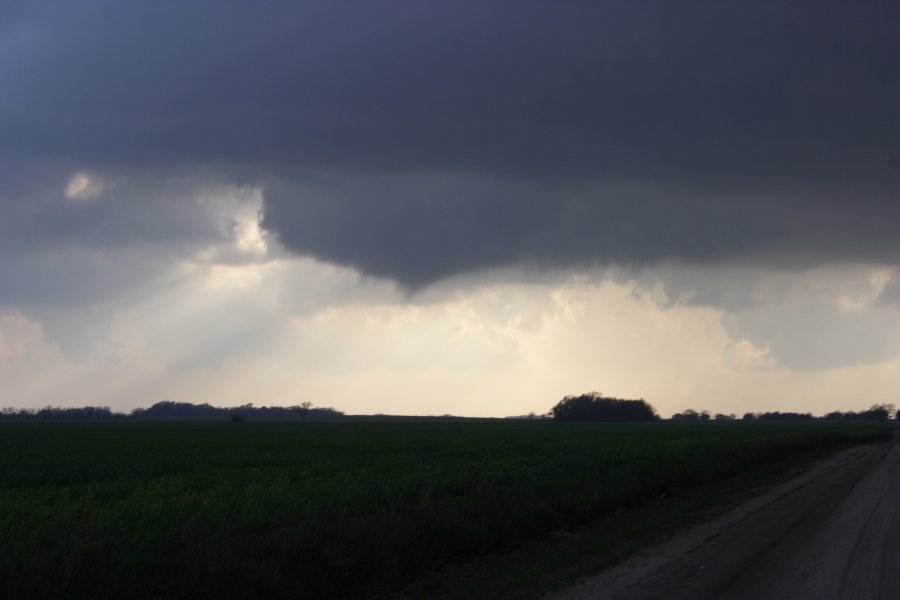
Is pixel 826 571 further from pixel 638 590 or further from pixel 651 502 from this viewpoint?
pixel 651 502

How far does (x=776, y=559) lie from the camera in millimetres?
14375

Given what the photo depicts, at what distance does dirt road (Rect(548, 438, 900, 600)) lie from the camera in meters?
11.9

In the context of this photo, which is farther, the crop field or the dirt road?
the dirt road

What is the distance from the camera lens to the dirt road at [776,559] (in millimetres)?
11906

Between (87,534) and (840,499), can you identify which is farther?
(840,499)

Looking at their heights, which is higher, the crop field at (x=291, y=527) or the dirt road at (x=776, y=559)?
the crop field at (x=291, y=527)

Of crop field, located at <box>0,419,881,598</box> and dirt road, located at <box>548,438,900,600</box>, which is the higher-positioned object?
crop field, located at <box>0,419,881,598</box>

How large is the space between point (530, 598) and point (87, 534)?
6735 mm

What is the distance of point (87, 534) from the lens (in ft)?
40.7

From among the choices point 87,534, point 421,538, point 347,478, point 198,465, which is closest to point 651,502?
point 347,478

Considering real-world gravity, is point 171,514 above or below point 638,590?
above

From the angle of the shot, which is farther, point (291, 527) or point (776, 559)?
point (776, 559)

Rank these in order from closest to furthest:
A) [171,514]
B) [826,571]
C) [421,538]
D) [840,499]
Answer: [826,571] < [171,514] < [421,538] < [840,499]

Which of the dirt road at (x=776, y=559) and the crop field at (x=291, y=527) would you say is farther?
the dirt road at (x=776, y=559)
